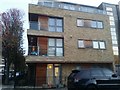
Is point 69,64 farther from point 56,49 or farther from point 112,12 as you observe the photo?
point 112,12

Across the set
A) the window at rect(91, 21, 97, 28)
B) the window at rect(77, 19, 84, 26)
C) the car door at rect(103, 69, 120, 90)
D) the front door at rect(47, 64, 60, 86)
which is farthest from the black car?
the window at rect(91, 21, 97, 28)

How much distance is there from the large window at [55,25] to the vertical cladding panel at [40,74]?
4130mm

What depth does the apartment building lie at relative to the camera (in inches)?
789

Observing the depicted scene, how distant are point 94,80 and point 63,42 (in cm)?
984

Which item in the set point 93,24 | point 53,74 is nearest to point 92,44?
point 93,24

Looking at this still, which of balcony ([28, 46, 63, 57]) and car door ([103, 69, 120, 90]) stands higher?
balcony ([28, 46, 63, 57])

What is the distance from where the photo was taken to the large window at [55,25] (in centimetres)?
2123

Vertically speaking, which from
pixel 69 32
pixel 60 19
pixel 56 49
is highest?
pixel 60 19

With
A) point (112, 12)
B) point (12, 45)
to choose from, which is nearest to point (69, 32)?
point (12, 45)

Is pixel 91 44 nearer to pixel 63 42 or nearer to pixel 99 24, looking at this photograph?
pixel 99 24

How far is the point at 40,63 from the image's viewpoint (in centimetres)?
2017

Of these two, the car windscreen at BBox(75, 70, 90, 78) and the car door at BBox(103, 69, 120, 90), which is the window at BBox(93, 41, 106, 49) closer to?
the car door at BBox(103, 69, 120, 90)

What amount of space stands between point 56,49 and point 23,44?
14450 mm

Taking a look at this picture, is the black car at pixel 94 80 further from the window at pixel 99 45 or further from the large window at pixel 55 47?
the window at pixel 99 45
